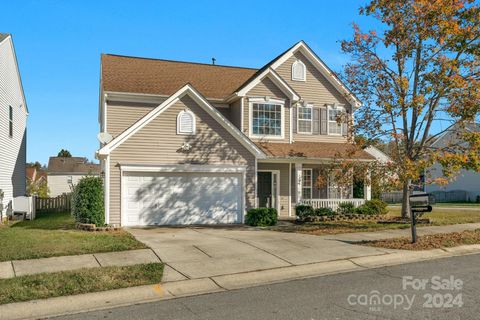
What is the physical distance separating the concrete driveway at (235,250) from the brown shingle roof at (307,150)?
595 centimetres

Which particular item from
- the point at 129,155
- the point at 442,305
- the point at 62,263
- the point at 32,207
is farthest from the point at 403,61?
the point at 32,207

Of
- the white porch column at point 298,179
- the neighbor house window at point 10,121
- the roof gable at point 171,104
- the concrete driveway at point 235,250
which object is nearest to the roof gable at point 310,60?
the white porch column at point 298,179

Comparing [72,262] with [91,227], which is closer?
[72,262]

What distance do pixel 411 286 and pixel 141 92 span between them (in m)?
16.1

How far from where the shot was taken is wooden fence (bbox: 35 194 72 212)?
27.1 m

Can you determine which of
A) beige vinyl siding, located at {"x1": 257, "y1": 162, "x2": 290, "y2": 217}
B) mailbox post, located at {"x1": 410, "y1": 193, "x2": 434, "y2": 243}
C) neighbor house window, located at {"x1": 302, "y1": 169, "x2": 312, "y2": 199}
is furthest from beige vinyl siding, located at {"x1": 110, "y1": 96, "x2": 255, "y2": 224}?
mailbox post, located at {"x1": 410, "y1": 193, "x2": 434, "y2": 243}

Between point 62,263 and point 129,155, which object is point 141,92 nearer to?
point 129,155

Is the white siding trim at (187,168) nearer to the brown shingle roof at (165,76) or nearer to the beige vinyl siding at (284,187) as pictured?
the beige vinyl siding at (284,187)

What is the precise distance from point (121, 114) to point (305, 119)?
922 centimetres

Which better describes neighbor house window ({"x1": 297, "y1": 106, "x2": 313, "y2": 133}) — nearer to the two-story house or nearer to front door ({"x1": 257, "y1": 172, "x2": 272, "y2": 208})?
the two-story house

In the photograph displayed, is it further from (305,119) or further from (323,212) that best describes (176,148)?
(305,119)

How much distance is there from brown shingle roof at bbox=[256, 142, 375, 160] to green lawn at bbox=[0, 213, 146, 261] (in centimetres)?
846

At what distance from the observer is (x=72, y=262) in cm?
1020

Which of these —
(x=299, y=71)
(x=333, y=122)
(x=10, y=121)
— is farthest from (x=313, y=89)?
(x=10, y=121)
